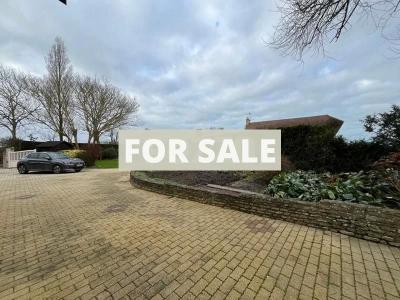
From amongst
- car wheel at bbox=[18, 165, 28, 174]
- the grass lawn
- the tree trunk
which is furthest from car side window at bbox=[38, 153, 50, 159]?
the tree trunk

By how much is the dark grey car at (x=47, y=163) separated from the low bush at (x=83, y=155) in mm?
3402

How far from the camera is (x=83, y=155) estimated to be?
1886 centimetres

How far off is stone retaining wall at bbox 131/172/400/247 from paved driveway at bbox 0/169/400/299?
0.20 m

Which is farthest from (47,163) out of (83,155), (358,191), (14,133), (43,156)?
(358,191)

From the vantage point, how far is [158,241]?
12.0 feet

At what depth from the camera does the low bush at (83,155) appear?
18.4m

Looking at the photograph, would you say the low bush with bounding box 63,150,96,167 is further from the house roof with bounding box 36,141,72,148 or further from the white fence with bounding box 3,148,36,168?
the house roof with bounding box 36,141,72,148

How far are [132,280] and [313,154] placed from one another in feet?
28.7

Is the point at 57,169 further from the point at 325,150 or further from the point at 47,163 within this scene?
the point at 325,150

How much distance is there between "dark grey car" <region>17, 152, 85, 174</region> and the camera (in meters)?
14.2

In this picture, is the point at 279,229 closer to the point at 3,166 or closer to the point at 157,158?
the point at 157,158

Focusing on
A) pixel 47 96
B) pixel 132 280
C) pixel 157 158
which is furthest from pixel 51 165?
pixel 132 280

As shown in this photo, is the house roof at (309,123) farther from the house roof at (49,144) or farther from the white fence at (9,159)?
the house roof at (49,144)

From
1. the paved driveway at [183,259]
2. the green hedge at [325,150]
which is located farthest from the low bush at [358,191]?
the green hedge at [325,150]
